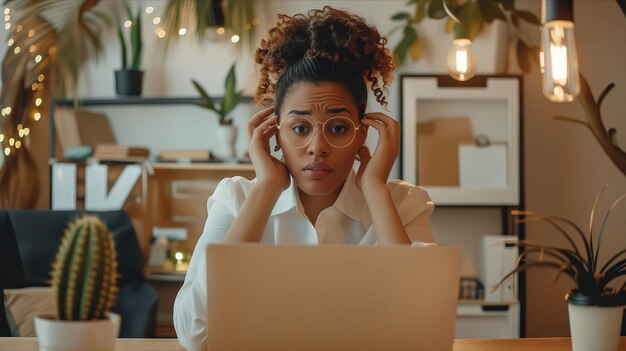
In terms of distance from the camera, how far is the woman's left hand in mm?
1710

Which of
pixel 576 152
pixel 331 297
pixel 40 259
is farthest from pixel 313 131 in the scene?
pixel 576 152

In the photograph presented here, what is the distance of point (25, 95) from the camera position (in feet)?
13.1

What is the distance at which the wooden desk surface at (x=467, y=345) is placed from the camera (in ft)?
4.88

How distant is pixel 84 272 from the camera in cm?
96

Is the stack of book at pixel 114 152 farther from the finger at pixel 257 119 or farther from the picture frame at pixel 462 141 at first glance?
the finger at pixel 257 119

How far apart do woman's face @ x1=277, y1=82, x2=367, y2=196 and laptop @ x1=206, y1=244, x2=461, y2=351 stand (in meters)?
0.64

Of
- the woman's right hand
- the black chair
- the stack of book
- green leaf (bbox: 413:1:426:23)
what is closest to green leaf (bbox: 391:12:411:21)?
green leaf (bbox: 413:1:426:23)

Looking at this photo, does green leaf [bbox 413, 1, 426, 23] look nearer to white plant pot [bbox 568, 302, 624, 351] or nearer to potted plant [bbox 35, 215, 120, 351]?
white plant pot [bbox 568, 302, 624, 351]

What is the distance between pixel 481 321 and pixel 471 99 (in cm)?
103

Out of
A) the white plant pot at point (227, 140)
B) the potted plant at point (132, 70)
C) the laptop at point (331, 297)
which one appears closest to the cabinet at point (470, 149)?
the white plant pot at point (227, 140)

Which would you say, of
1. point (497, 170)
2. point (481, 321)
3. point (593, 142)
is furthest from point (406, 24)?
point (481, 321)

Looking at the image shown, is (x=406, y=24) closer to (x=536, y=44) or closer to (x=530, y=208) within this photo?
(x=536, y=44)

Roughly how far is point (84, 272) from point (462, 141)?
2.96 m

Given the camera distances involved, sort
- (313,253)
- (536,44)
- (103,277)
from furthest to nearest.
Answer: (536,44), (313,253), (103,277)
